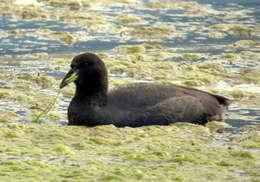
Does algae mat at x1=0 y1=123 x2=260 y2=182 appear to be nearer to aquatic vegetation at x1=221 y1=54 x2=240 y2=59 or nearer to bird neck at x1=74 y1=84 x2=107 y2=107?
bird neck at x1=74 y1=84 x2=107 y2=107

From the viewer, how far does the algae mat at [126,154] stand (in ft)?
25.4

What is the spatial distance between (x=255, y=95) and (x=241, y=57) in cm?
382

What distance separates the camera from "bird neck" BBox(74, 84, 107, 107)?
402 inches

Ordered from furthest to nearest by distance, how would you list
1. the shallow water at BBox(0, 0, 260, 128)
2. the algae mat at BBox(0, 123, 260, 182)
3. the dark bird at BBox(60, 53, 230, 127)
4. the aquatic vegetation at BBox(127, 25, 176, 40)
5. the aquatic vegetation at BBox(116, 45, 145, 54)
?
the aquatic vegetation at BBox(127, 25, 176, 40) < the aquatic vegetation at BBox(116, 45, 145, 54) < the shallow water at BBox(0, 0, 260, 128) < the dark bird at BBox(60, 53, 230, 127) < the algae mat at BBox(0, 123, 260, 182)

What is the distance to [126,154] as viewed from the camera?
340 inches

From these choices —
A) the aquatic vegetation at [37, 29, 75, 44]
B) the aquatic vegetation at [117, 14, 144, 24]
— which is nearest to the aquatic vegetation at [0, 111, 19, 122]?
the aquatic vegetation at [37, 29, 75, 44]

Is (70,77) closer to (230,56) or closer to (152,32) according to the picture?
(230,56)

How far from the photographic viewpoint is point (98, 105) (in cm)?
1019

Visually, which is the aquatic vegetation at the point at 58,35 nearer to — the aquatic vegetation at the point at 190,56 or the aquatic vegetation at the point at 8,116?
the aquatic vegetation at the point at 190,56

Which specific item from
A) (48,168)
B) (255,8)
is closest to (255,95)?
(48,168)

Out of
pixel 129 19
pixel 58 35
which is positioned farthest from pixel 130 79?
pixel 129 19

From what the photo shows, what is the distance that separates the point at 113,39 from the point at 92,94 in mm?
7983

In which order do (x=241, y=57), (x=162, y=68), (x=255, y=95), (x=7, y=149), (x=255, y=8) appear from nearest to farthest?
1. (x=7, y=149)
2. (x=255, y=95)
3. (x=162, y=68)
4. (x=241, y=57)
5. (x=255, y=8)

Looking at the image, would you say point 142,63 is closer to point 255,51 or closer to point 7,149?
point 255,51
